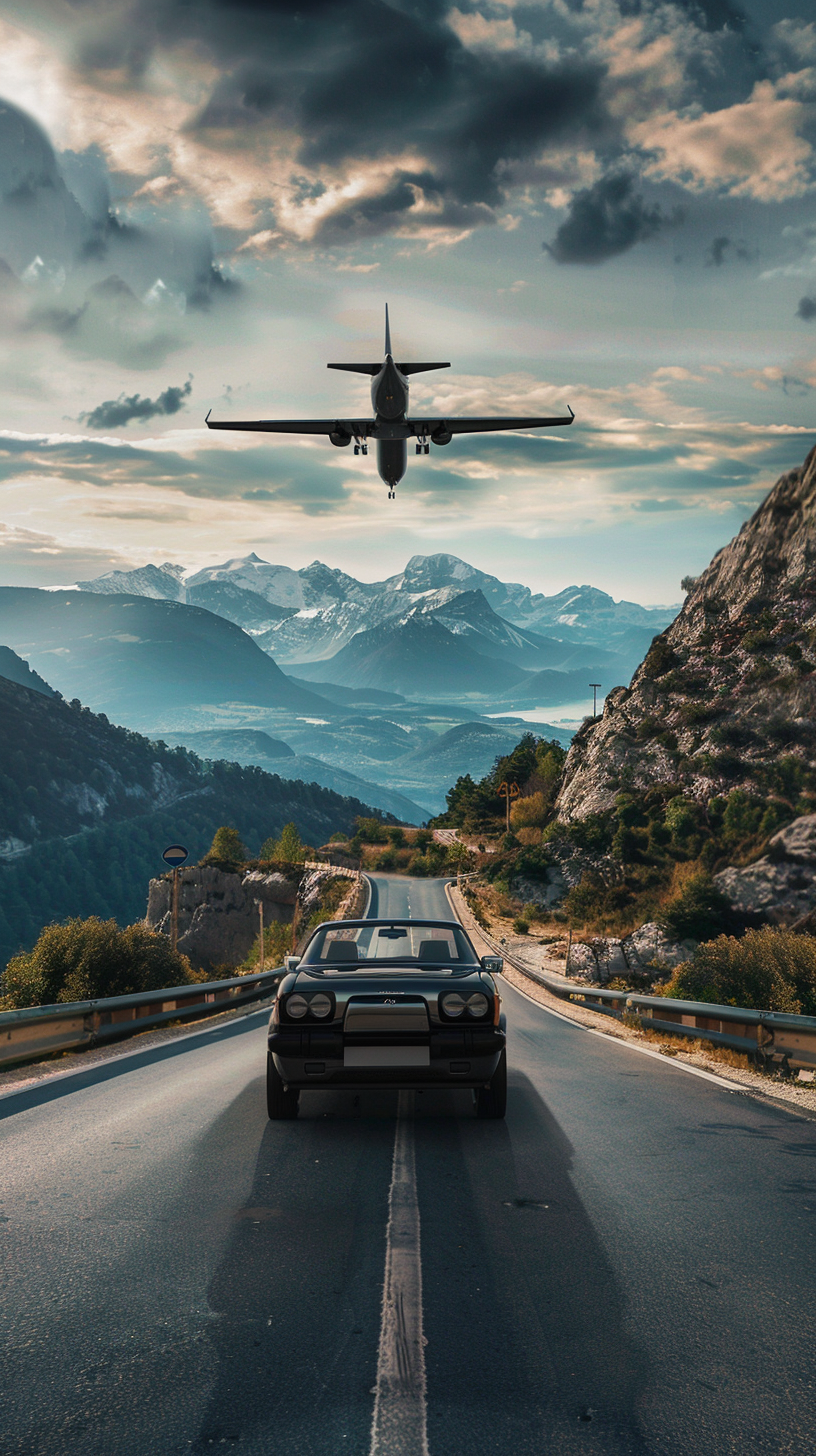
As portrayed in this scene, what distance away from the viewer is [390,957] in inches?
287

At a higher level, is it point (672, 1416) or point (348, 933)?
point (348, 933)

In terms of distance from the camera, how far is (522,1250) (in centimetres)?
429

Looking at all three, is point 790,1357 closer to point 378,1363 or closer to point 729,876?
point 378,1363

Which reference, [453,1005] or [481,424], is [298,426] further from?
[453,1005]

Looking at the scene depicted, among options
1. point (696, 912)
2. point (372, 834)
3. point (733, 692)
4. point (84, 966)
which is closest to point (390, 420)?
point (84, 966)

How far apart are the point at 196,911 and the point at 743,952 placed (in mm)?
75486

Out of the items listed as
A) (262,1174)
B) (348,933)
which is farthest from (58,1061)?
(262,1174)

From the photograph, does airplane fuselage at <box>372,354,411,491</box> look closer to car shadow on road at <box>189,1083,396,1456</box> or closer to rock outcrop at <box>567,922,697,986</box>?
car shadow on road at <box>189,1083,396,1456</box>

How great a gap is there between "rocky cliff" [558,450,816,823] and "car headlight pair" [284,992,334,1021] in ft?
186

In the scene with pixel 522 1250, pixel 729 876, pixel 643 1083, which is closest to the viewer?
pixel 522 1250

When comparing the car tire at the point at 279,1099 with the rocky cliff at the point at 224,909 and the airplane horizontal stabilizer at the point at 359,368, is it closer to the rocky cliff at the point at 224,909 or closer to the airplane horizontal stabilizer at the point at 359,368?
the airplane horizontal stabilizer at the point at 359,368

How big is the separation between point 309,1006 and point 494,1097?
168 centimetres

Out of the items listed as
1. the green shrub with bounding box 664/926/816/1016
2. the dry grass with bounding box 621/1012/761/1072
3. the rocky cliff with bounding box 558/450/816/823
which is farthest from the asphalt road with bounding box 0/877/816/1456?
the rocky cliff with bounding box 558/450/816/823

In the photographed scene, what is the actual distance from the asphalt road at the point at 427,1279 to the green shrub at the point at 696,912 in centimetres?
4000
